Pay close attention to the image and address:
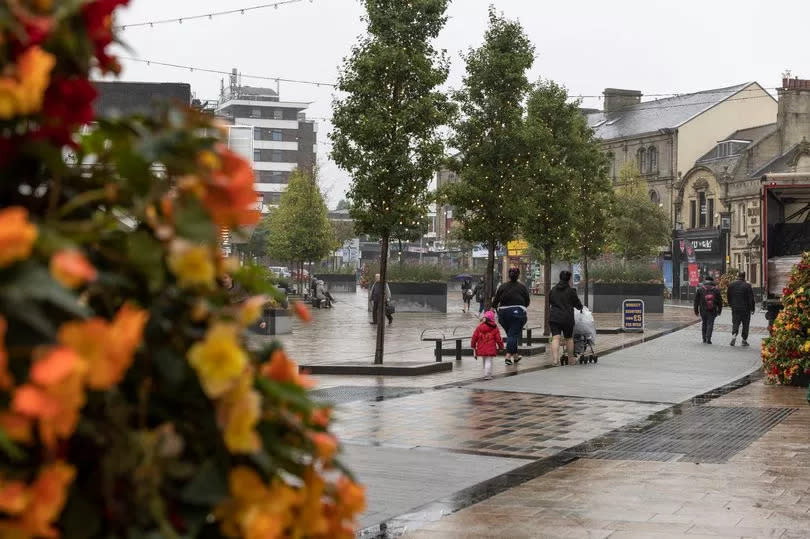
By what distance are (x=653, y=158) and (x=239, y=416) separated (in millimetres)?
93769

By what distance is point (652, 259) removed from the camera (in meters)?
81.5

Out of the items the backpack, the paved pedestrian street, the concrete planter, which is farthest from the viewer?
the concrete planter

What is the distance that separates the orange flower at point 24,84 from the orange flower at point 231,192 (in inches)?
10.1

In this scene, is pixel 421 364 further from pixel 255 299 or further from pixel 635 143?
pixel 635 143

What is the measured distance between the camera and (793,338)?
17.2 m

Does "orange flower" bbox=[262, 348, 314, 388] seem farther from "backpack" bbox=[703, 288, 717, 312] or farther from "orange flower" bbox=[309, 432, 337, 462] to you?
"backpack" bbox=[703, 288, 717, 312]

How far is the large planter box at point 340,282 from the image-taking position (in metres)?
73.9

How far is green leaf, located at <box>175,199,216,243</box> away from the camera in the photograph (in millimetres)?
1587

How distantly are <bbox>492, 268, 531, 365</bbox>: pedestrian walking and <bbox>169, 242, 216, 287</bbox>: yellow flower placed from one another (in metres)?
18.8

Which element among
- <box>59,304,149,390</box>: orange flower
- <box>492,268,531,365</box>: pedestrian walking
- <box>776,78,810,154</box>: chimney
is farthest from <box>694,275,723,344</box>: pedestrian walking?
<box>776,78,810,154</box>: chimney

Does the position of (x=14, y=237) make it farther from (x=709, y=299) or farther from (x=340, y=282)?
(x=340, y=282)

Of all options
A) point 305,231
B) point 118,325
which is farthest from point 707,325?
point 305,231

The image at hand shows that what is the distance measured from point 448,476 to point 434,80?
1251 cm

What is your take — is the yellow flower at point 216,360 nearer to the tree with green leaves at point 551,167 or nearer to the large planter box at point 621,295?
the tree with green leaves at point 551,167
